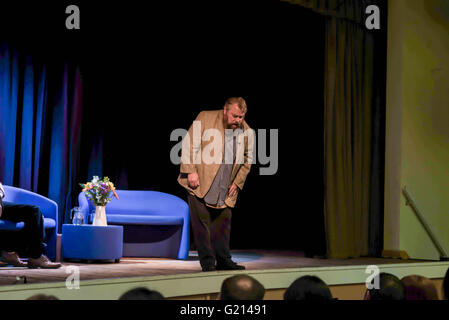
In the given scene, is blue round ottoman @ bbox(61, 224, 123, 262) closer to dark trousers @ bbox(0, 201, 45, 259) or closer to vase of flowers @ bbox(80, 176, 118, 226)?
vase of flowers @ bbox(80, 176, 118, 226)

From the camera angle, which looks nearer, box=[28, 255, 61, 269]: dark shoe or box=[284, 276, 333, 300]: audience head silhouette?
box=[284, 276, 333, 300]: audience head silhouette

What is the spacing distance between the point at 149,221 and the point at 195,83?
5.91ft

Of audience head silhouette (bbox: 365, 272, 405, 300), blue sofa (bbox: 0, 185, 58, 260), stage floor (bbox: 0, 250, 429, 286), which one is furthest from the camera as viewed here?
blue sofa (bbox: 0, 185, 58, 260)

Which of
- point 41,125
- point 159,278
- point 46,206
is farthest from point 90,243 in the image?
point 159,278

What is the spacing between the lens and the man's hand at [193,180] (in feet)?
11.9

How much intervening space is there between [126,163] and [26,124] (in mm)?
1124

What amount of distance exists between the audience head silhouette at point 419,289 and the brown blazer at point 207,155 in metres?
2.05

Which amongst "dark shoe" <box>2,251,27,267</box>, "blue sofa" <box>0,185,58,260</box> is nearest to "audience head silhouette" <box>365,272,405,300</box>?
"dark shoe" <box>2,251,27,267</box>

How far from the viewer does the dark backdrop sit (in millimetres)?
5773

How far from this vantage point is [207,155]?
147 inches

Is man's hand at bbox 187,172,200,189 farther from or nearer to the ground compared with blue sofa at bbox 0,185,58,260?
farther from the ground

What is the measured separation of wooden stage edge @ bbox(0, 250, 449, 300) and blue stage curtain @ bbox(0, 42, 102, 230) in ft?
3.32

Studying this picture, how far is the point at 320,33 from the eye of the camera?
5910 millimetres

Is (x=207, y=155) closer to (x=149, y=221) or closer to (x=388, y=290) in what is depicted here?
(x=149, y=221)
